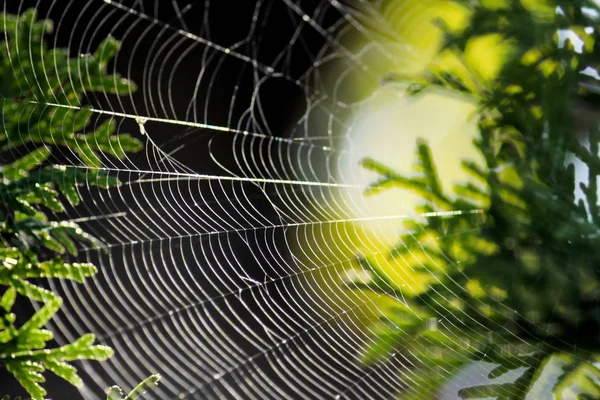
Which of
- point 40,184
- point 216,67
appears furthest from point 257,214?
point 40,184

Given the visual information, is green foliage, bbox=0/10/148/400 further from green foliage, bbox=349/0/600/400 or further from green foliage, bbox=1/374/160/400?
green foliage, bbox=349/0/600/400

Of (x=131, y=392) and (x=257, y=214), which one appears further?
(x=257, y=214)

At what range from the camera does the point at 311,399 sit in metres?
1.17

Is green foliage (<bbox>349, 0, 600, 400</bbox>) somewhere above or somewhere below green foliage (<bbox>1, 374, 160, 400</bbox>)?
above

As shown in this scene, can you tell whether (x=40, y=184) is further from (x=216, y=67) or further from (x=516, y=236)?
(x=516, y=236)

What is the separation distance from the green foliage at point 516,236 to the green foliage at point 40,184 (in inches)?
19.8

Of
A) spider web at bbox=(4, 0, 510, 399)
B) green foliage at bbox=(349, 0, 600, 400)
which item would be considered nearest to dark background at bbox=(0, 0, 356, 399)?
spider web at bbox=(4, 0, 510, 399)

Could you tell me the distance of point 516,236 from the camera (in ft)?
3.24

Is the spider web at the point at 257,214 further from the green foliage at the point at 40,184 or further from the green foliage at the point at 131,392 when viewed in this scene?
the green foliage at the point at 131,392

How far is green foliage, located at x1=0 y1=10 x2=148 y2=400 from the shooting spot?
0.84 m

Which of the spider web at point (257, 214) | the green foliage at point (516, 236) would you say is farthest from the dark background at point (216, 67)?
the green foliage at point (516, 236)

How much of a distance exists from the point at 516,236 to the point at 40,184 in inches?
31.5

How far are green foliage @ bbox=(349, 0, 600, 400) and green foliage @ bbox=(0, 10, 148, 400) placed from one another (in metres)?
0.50

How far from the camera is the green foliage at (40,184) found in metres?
0.84
